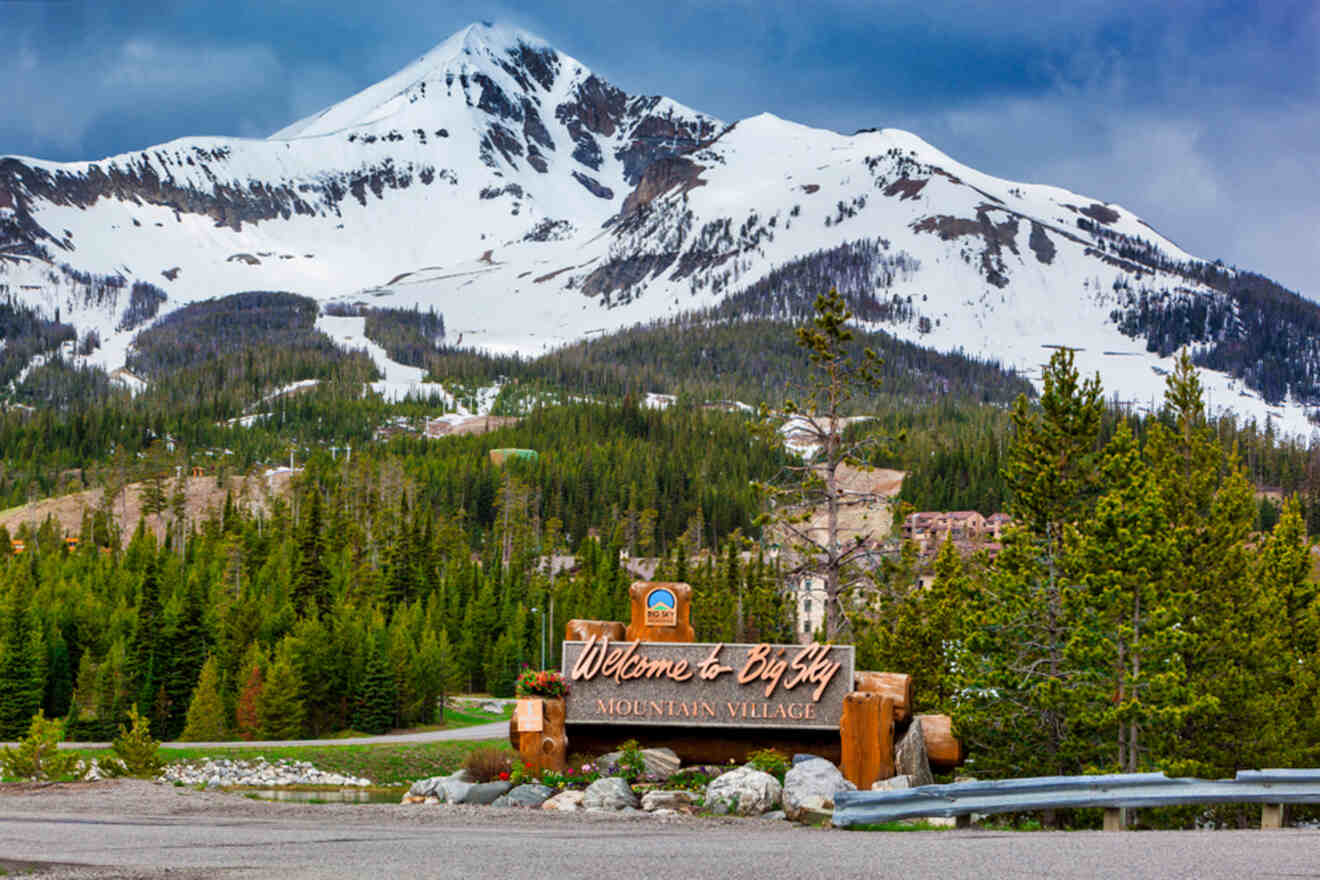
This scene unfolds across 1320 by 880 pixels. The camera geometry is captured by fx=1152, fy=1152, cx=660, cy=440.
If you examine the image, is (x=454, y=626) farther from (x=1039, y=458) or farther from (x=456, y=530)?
(x=1039, y=458)

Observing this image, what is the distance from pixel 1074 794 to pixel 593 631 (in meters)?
13.5

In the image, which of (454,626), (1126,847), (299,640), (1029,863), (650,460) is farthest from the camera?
(650,460)

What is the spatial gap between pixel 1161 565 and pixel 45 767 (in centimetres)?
2688

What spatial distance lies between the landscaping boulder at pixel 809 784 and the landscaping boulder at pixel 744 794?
0.39 meters

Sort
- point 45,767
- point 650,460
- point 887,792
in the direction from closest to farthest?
point 887,792
point 45,767
point 650,460

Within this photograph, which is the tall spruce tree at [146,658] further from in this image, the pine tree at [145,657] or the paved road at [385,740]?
the paved road at [385,740]

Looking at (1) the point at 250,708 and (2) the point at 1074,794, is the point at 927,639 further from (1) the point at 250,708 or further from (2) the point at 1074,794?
(1) the point at 250,708

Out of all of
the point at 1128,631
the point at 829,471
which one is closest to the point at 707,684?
the point at 829,471

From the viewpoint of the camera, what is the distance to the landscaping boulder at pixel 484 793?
73.2ft

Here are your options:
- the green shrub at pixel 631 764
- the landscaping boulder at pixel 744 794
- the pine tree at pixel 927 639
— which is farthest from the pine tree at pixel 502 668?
the landscaping boulder at pixel 744 794

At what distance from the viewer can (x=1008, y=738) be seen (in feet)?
97.1

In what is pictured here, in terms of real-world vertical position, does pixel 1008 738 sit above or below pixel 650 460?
below

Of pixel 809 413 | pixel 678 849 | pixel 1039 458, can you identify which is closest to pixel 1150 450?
pixel 1039 458

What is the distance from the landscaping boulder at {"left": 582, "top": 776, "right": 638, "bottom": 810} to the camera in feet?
67.2
